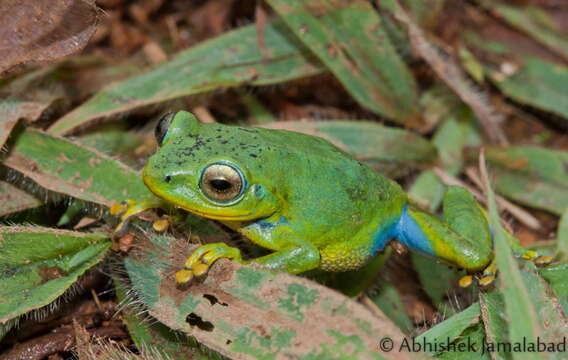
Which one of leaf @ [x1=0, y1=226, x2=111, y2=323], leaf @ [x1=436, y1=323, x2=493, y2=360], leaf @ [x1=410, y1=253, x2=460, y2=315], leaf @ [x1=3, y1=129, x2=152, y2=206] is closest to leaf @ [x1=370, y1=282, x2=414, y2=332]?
leaf @ [x1=410, y1=253, x2=460, y2=315]

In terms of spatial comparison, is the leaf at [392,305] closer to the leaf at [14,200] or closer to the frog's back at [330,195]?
the frog's back at [330,195]

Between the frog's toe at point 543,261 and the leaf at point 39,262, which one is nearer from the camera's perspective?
the leaf at point 39,262

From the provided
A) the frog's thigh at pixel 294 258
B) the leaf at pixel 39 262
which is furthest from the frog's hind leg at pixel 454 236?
the leaf at pixel 39 262

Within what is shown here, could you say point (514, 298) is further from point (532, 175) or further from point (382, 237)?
point (532, 175)

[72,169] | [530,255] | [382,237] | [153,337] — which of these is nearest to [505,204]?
[530,255]

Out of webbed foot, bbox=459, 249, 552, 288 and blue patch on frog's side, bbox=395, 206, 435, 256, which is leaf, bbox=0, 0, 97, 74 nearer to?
blue patch on frog's side, bbox=395, 206, 435, 256
